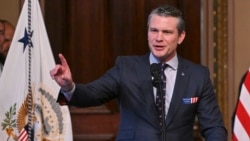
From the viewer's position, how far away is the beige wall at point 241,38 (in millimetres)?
3248

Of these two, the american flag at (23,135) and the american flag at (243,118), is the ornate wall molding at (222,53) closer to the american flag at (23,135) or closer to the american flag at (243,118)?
the american flag at (243,118)

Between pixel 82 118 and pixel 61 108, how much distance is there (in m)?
0.41

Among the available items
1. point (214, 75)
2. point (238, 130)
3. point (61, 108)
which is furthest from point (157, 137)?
point (214, 75)

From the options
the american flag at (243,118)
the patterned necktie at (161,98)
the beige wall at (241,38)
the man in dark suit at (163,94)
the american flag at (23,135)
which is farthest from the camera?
the beige wall at (241,38)

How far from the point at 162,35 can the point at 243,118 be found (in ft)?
1.91

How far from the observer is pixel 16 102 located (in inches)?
117

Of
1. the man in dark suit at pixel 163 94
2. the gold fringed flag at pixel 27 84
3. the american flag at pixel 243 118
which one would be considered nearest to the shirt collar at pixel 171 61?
the man in dark suit at pixel 163 94

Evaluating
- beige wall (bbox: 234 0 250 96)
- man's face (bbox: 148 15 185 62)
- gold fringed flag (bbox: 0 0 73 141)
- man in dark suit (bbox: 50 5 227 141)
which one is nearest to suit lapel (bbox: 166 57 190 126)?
man in dark suit (bbox: 50 5 227 141)

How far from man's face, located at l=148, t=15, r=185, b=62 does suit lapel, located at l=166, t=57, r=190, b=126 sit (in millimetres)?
101

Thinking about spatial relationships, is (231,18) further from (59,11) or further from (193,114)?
(193,114)

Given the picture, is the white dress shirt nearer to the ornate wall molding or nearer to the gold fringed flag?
the gold fringed flag

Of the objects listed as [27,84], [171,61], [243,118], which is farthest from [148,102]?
[27,84]

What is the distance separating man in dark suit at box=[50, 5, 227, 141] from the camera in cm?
215

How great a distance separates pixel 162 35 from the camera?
2.19 metres
